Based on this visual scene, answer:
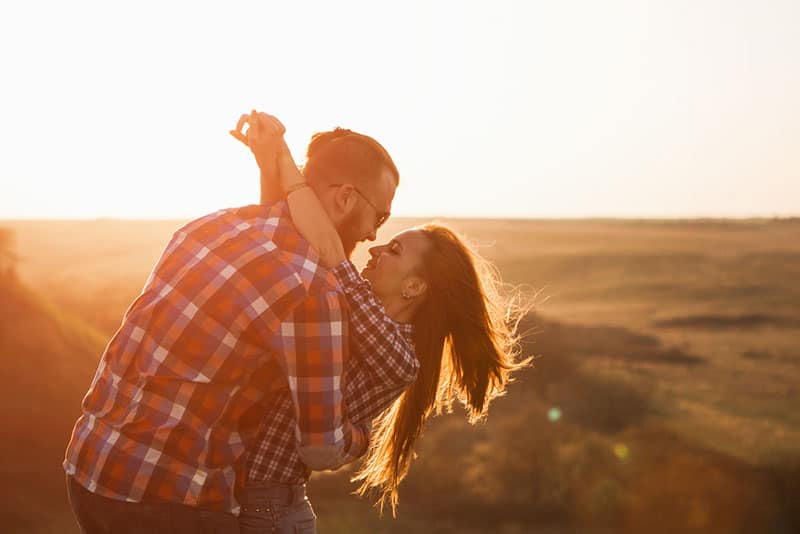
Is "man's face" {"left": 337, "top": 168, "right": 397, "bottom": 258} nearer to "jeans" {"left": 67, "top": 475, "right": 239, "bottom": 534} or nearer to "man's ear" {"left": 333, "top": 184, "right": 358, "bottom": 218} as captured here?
"man's ear" {"left": 333, "top": 184, "right": 358, "bottom": 218}

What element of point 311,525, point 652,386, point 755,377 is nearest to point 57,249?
point 652,386

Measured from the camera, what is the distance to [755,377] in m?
56.7

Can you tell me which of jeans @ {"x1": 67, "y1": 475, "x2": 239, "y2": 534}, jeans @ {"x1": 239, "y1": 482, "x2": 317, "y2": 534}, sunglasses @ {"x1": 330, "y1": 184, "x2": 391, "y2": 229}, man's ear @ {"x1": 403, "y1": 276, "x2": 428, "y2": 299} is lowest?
jeans @ {"x1": 239, "y1": 482, "x2": 317, "y2": 534}

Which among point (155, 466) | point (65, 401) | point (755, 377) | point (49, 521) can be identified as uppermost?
point (155, 466)

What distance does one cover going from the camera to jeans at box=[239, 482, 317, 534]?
8.39ft

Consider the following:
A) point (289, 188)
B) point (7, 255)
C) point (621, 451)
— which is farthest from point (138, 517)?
point (621, 451)

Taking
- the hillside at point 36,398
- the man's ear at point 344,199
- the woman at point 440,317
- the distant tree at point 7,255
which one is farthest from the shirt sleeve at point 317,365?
the distant tree at point 7,255

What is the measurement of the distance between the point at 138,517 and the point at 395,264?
127 centimetres

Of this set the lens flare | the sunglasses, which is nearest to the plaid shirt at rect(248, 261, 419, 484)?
the sunglasses

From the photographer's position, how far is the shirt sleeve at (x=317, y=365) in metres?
2.08

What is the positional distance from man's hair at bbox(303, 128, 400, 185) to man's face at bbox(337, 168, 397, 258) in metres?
0.03

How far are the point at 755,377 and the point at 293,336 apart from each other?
59.7 m

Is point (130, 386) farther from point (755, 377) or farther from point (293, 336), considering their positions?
point (755, 377)

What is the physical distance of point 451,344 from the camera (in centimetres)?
326
